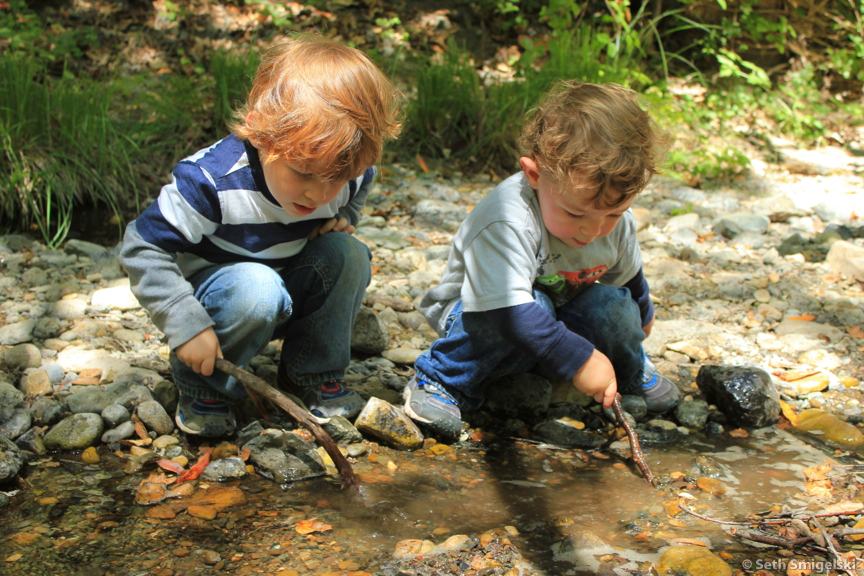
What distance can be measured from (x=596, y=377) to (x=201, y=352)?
3.18 ft

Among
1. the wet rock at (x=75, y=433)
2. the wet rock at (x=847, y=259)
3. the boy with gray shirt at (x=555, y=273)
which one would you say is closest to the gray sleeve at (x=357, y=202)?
the boy with gray shirt at (x=555, y=273)

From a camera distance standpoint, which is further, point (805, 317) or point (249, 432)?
point (805, 317)

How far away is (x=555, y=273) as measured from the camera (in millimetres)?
2449

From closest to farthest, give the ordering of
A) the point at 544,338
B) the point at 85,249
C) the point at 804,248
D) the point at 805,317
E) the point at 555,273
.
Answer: the point at 544,338, the point at 555,273, the point at 805,317, the point at 85,249, the point at 804,248

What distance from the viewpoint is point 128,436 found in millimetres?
2303

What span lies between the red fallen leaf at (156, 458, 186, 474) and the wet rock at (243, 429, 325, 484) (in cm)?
17

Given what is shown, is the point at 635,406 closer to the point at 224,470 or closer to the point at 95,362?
the point at 224,470

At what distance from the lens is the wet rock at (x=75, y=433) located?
88.2 inches

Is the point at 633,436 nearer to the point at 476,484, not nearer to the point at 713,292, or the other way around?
the point at 476,484

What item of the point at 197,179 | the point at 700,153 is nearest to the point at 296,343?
the point at 197,179

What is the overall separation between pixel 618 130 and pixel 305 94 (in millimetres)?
764

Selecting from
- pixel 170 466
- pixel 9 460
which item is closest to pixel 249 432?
pixel 170 466

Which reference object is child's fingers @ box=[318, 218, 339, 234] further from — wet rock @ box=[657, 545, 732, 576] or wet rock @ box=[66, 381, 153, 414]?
wet rock @ box=[657, 545, 732, 576]

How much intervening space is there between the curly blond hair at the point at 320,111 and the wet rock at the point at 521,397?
827 mm
